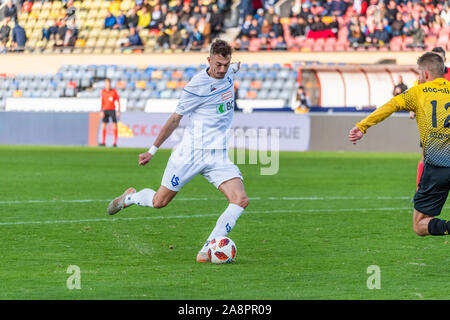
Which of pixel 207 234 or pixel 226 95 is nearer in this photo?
pixel 226 95

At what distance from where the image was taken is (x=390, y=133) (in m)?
27.0

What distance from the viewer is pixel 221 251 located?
26.0 feet

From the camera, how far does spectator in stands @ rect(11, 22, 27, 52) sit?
3797cm

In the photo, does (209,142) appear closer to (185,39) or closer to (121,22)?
(185,39)

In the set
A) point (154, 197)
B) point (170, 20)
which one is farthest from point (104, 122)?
point (154, 197)

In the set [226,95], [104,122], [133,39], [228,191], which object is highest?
[133,39]

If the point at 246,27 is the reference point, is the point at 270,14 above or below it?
above

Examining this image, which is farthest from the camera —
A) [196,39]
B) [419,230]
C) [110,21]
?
[110,21]

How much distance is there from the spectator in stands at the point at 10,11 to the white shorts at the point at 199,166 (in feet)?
107

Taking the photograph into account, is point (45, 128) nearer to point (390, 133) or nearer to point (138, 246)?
point (390, 133)

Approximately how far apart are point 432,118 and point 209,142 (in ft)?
6.35

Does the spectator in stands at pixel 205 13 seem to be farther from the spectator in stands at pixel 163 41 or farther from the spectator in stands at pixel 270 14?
the spectator in stands at pixel 270 14

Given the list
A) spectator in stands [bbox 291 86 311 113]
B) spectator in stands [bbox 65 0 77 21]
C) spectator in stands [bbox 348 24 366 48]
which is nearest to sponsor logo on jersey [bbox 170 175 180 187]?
spectator in stands [bbox 291 86 311 113]
